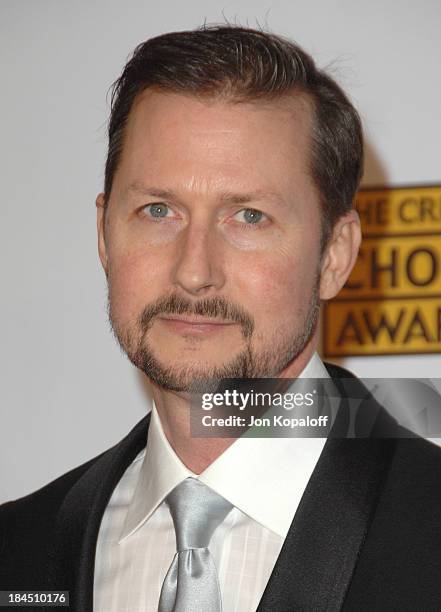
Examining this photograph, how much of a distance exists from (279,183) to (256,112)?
107mm

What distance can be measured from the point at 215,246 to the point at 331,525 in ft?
1.30

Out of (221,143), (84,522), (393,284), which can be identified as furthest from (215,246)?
(393,284)

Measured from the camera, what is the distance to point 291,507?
1.42 metres

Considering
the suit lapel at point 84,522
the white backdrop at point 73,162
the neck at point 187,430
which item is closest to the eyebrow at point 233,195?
the neck at point 187,430

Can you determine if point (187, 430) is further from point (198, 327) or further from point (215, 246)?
point (215, 246)

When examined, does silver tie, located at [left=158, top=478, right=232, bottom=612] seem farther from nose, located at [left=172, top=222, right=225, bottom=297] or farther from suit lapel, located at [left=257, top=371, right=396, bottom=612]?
nose, located at [left=172, top=222, right=225, bottom=297]

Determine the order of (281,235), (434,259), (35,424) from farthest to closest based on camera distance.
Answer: (35,424)
(434,259)
(281,235)

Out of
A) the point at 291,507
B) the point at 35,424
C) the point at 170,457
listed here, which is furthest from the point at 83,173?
the point at 291,507

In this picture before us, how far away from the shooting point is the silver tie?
134 centimetres

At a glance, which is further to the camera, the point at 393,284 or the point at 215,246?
the point at 393,284

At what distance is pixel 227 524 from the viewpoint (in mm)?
1423

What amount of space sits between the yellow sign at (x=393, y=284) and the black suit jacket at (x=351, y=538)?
0.33 meters

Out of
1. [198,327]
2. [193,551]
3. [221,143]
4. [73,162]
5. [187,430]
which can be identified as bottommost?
[193,551]

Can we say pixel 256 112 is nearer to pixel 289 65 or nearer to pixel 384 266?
pixel 289 65
